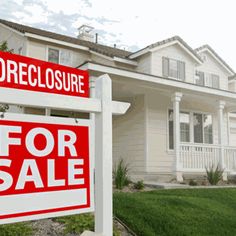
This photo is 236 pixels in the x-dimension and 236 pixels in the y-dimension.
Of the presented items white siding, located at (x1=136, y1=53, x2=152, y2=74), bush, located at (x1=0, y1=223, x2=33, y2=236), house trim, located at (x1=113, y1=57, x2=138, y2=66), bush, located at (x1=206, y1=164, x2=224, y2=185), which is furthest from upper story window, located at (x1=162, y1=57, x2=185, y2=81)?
bush, located at (x1=0, y1=223, x2=33, y2=236)

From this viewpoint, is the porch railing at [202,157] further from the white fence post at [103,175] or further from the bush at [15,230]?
the white fence post at [103,175]

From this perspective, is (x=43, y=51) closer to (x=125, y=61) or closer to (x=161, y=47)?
(x=125, y=61)

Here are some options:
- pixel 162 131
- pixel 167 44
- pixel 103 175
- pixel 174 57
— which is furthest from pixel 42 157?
pixel 174 57

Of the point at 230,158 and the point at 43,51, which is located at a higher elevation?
the point at 43,51

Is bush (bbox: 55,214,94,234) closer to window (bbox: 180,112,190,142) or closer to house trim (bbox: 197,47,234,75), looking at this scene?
window (bbox: 180,112,190,142)

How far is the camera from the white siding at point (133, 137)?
12.1 m

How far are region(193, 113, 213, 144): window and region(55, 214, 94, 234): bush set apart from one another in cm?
1025

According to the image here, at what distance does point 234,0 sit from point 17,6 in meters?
11.6

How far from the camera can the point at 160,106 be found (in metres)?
12.5

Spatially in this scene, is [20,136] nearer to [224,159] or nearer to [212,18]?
[224,159]

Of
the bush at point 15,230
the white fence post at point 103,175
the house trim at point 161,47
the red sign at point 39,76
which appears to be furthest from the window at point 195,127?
the red sign at point 39,76

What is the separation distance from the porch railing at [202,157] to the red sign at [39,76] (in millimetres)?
9137

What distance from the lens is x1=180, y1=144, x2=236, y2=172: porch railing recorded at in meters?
10.9

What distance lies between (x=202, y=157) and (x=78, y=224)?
8133 millimetres
